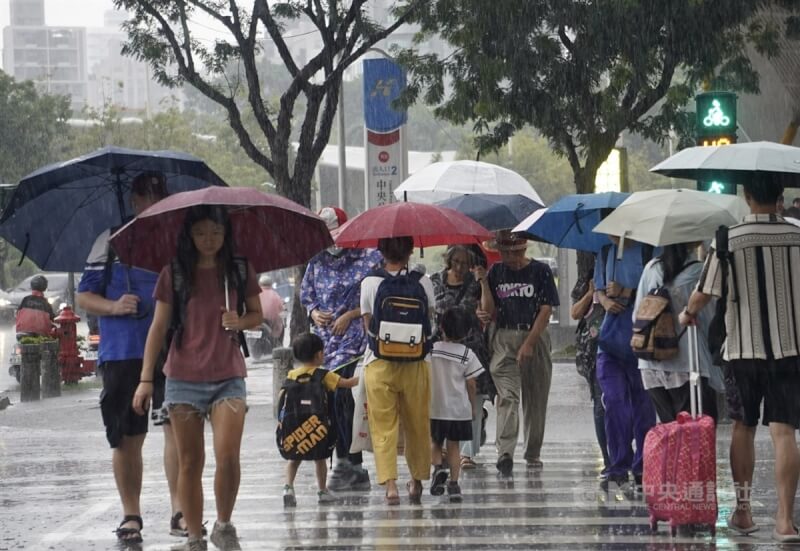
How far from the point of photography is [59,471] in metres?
12.5

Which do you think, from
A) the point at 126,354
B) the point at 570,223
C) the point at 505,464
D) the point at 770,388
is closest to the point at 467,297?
the point at 570,223

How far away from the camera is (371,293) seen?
10281mm

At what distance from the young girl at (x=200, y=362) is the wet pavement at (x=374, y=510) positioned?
64 cm

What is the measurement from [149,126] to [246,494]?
186 feet

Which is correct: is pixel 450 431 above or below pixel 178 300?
below

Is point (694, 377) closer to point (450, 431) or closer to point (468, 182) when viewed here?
point (450, 431)

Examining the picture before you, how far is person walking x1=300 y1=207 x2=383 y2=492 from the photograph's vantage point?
10.9 meters

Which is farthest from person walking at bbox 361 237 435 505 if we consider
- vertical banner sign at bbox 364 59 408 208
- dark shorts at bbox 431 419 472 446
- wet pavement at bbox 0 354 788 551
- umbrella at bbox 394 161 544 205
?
vertical banner sign at bbox 364 59 408 208

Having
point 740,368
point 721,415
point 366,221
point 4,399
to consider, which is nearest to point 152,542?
point 366,221

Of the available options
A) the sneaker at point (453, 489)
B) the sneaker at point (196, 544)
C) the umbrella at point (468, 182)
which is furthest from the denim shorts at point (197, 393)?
the umbrella at point (468, 182)

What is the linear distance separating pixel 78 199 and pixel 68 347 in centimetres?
1451

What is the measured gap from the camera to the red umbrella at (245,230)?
26.1ft

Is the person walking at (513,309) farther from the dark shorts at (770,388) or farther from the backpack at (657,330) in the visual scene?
the dark shorts at (770,388)

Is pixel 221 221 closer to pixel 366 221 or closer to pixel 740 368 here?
pixel 366 221
